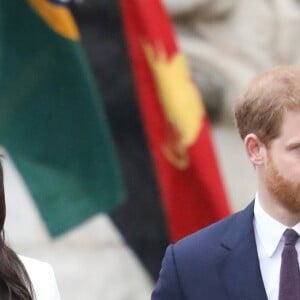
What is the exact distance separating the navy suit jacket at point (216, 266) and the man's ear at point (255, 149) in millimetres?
164

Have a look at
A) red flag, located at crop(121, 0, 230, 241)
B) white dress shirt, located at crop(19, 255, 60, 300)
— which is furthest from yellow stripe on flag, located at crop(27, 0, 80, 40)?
white dress shirt, located at crop(19, 255, 60, 300)

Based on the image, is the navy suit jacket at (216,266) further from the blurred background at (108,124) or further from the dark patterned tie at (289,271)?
the blurred background at (108,124)

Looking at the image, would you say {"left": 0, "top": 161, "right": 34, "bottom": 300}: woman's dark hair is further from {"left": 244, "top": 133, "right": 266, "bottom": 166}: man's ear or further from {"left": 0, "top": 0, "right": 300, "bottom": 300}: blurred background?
{"left": 0, "top": 0, "right": 300, "bottom": 300}: blurred background

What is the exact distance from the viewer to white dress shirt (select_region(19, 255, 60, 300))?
11.8 ft

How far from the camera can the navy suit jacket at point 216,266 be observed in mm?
3645

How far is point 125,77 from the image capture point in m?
6.58

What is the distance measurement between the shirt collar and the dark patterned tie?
2 centimetres

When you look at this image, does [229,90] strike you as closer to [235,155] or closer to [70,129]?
[235,155]

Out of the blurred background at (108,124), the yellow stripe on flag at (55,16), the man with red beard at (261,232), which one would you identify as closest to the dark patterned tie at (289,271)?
the man with red beard at (261,232)

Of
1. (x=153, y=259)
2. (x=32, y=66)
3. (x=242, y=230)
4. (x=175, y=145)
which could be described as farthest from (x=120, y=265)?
(x=242, y=230)

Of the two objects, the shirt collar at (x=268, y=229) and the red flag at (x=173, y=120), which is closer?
the shirt collar at (x=268, y=229)

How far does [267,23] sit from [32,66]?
51.4 inches

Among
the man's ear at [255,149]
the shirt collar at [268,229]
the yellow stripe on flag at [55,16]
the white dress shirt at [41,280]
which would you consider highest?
the yellow stripe on flag at [55,16]

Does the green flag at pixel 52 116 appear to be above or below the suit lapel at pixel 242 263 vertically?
above
